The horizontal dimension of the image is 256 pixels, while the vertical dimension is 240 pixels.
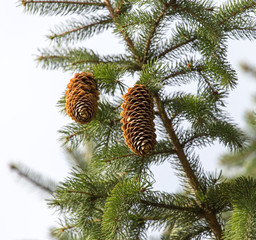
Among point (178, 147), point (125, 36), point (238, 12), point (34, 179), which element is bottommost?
point (34, 179)

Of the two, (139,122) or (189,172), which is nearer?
(139,122)

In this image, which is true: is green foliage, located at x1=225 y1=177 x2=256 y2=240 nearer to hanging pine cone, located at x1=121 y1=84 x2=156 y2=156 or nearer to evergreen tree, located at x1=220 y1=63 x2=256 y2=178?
hanging pine cone, located at x1=121 y1=84 x2=156 y2=156

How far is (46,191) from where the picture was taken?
3.76ft

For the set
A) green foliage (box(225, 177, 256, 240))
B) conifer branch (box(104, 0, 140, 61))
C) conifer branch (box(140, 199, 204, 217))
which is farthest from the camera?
conifer branch (box(104, 0, 140, 61))

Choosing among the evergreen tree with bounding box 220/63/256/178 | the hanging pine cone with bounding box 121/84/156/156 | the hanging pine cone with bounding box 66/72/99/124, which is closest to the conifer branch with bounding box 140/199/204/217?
the hanging pine cone with bounding box 121/84/156/156

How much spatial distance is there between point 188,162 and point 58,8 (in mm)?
553

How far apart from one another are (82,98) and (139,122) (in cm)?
15

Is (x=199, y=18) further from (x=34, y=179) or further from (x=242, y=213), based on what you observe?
(x=34, y=179)

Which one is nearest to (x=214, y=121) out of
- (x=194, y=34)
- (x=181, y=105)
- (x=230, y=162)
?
(x=181, y=105)

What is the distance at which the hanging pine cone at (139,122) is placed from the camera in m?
0.75

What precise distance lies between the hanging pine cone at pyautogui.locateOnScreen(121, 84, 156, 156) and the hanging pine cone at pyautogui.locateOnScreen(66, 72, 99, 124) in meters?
0.08

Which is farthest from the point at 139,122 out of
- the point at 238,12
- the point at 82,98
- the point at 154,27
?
the point at 238,12

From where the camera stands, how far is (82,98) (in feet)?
2.68

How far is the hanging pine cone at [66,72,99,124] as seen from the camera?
800mm
